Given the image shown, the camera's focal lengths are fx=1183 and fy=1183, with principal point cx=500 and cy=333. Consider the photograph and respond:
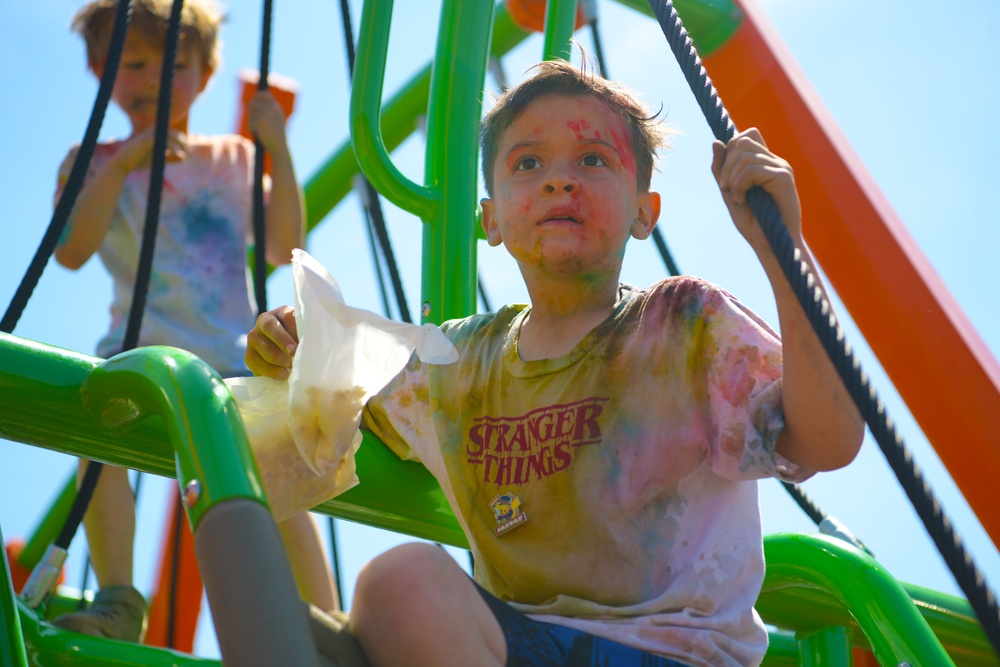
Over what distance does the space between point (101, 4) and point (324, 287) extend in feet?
5.42

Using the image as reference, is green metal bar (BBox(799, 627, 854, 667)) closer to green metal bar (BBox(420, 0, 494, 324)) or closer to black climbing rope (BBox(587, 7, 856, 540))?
black climbing rope (BBox(587, 7, 856, 540))

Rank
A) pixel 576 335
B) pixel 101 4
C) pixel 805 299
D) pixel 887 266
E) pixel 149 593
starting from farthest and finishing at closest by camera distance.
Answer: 1. pixel 149 593
2. pixel 101 4
3. pixel 887 266
4. pixel 576 335
5. pixel 805 299

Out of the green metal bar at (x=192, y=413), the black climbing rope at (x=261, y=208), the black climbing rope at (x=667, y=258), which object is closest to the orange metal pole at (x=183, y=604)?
the black climbing rope at (x=261, y=208)

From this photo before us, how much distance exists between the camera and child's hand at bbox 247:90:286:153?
81.5 inches

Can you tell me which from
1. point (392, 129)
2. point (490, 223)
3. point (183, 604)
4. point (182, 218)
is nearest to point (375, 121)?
point (490, 223)

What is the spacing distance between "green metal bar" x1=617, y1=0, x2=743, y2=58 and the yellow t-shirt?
1080mm

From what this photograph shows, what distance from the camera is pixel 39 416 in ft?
3.17

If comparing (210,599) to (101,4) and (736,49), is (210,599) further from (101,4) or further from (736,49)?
(101,4)

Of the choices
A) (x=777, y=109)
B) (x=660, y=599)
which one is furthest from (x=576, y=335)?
(x=777, y=109)

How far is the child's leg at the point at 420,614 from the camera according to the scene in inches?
33.4

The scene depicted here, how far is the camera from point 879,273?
1828 millimetres

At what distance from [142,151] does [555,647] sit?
1514 millimetres

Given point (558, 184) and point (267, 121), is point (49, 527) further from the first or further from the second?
point (558, 184)

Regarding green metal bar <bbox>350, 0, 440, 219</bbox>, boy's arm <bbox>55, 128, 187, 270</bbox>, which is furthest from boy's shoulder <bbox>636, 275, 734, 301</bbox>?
boy's arm <bbox>55, 128, 187, 270</bbox>
